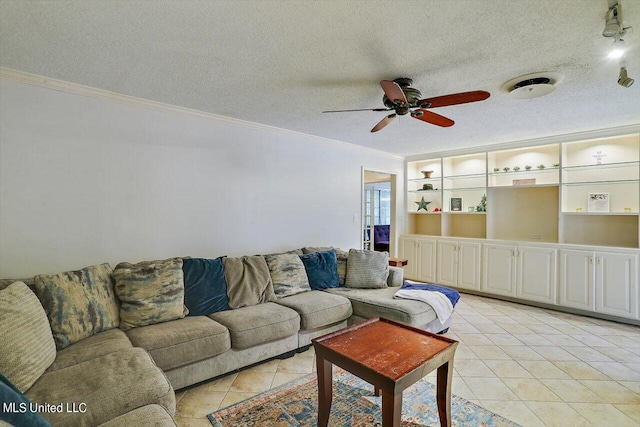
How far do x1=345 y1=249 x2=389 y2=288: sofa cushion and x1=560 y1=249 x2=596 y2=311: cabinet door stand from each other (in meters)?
2.47

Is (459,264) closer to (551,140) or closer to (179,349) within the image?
(551,140)

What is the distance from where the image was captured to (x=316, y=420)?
209 centimetres

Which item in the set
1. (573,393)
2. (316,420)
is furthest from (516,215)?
(316,420)

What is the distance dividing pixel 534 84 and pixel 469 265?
3331 mm

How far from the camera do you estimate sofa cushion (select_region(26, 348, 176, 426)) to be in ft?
4.74

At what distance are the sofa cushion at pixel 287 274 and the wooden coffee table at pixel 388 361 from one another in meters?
1.27

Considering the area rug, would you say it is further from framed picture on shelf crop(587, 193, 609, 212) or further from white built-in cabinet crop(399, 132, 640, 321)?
framed picture on shelf crop(587, 193, 609, 212)

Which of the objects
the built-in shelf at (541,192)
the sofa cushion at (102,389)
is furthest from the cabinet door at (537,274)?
the sofa cushion at (102,389)

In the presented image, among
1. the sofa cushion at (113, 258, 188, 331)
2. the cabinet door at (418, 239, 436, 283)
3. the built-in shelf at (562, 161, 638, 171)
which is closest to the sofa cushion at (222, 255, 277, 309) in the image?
the sofa cushion at (113, 258, 188, 331)

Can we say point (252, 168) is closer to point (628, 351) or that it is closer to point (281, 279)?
point (281, 279)

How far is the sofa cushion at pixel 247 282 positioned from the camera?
119 inches

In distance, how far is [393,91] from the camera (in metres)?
2.22

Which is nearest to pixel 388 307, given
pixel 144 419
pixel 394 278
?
pixel 394 278

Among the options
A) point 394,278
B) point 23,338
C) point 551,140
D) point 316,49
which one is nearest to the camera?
point 23,338
